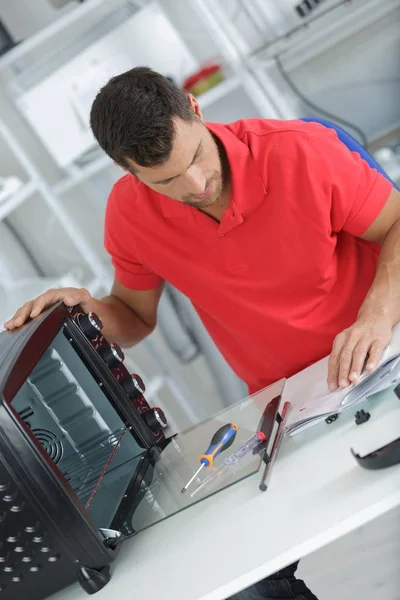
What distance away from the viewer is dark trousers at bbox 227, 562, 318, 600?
1018 mm

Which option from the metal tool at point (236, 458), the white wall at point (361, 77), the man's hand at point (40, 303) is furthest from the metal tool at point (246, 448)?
the white wall at point (361, 77)

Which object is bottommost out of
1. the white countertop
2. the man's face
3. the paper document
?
the white countertop

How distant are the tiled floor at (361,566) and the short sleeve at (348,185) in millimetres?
878

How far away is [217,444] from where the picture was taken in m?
0.94

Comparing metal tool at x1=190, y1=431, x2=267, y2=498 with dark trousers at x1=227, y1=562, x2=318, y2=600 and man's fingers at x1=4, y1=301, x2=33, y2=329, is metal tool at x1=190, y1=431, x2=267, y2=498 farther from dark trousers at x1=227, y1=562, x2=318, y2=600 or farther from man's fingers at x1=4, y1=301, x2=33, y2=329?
man's fingers at x1=4, y1=301, x2=33, y2=329

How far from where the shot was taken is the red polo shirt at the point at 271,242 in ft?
3.84

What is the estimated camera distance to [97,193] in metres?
2.38

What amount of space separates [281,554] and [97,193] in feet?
6.01

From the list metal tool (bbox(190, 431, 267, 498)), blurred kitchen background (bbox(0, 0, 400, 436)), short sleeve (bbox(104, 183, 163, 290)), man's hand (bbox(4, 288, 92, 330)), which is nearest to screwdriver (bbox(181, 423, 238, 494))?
metal tool (bbox(190, 431, 267, 498))

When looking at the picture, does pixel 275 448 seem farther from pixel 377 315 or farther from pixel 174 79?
pixel 174 79

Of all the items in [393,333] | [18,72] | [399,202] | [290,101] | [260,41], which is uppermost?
[18,72]

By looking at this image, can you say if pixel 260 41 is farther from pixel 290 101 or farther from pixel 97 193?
pixel 97 193

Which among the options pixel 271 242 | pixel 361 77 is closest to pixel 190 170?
pixel 271 242

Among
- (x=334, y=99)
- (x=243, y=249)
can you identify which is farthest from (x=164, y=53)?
(x=243, y=249)
